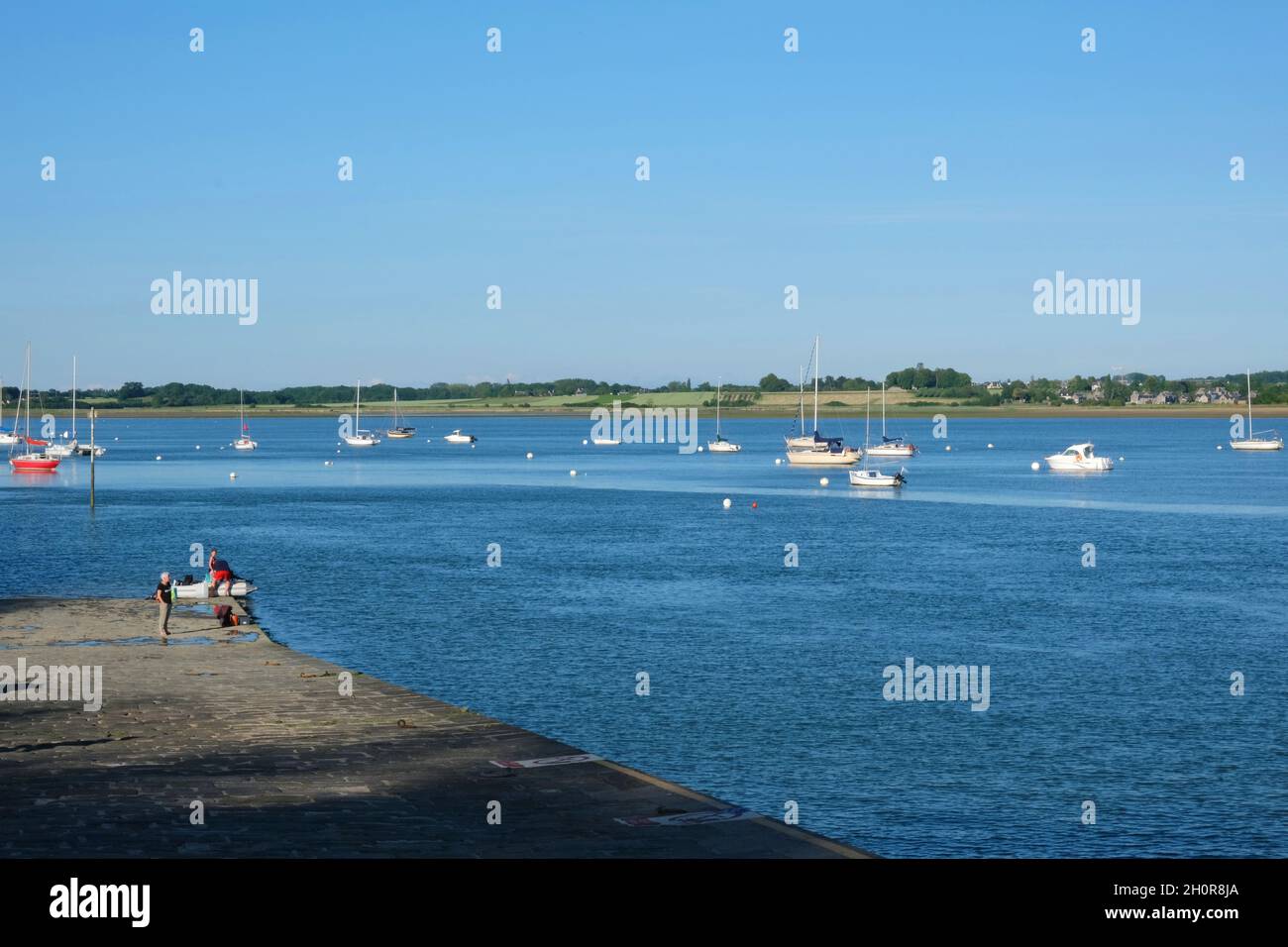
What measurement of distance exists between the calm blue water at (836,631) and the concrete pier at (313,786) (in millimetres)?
5798

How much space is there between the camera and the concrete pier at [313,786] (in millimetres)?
18281

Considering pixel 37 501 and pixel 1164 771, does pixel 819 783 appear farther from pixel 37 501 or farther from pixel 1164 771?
pixel 37 501

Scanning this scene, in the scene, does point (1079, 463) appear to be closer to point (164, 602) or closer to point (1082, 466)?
point (1082, 466)

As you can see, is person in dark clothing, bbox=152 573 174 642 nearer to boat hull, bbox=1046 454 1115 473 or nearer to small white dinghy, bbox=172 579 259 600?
small white dinghy, bbox=172 579 259 600

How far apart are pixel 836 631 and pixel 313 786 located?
31027mm

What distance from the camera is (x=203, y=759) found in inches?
932

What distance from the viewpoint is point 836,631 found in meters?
50.1

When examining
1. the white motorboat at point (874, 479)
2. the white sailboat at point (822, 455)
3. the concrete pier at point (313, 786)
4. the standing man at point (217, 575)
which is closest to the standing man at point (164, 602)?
the concrete pier at point (313, 786)

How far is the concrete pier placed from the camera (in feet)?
60.0

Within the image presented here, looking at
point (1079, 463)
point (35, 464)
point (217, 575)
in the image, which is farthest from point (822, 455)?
point (217, 575)

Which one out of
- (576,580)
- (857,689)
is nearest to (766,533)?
(576,580)

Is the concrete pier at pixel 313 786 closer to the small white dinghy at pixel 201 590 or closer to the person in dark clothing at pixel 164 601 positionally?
the person in dark clothing at pixel 164 601

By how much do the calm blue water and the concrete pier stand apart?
580 centimetres
